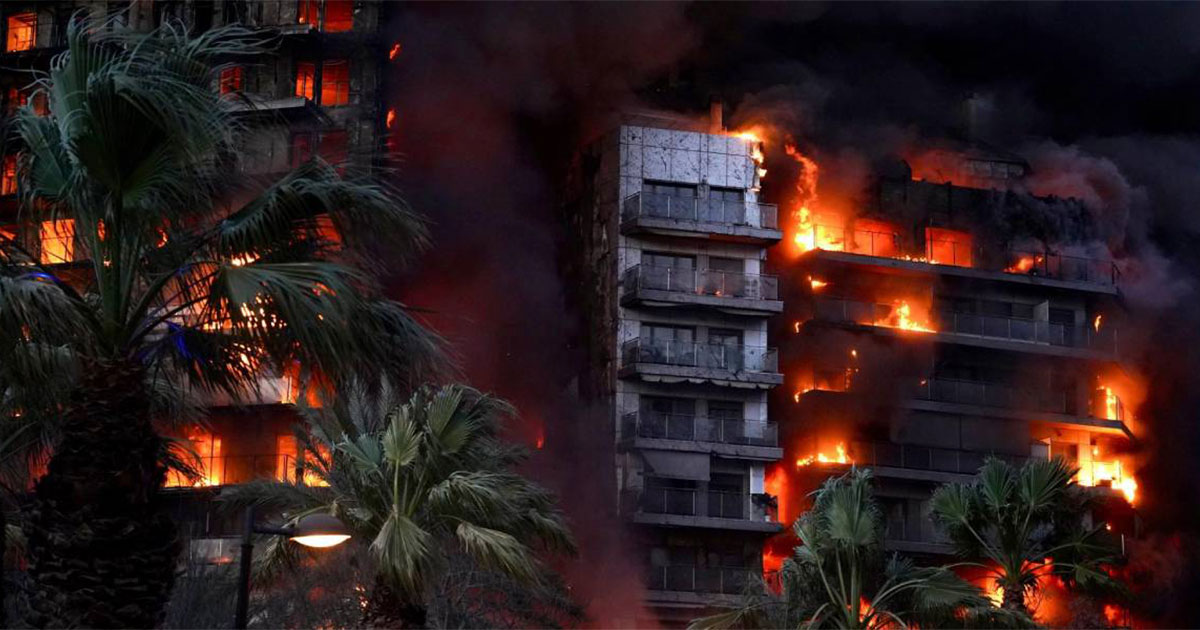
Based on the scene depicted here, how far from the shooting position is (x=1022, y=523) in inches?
1633

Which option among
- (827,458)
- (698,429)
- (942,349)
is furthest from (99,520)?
(942,349)

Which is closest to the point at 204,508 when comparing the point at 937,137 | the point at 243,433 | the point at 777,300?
the point at 243,433

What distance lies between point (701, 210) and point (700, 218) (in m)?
0.42

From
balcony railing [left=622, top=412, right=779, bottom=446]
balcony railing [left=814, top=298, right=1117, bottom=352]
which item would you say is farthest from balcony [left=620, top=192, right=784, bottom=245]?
balcony railing [left=622, top=412, right=779, bottom=446]

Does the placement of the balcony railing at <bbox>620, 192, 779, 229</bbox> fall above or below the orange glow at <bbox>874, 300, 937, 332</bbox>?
above

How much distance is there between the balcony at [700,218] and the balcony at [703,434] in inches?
287

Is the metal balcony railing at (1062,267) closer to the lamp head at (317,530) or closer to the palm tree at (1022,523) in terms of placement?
the palm tree at (1022,523)

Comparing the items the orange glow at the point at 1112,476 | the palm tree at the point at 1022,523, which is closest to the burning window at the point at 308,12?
the palm tree at the point at 1022,523

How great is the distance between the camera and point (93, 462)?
1833cm

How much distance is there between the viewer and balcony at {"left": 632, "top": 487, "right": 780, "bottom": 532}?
2667 inches

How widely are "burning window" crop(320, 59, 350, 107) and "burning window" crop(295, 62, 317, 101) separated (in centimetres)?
42

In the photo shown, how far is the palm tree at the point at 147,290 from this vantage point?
1831 cm

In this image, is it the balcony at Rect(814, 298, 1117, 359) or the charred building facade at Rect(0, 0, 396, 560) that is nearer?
the charred building facade at Rect(0, 0, 396, 560)

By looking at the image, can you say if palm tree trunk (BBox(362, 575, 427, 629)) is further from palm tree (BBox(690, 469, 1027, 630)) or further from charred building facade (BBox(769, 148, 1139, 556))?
charred building facade (BBox(769, 148, 1139, 556))
